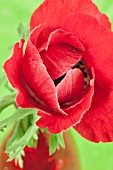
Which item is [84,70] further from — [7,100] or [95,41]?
[7,100]

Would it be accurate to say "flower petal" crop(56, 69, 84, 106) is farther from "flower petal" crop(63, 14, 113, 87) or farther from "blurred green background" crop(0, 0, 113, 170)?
"blurred green background" crop(0, 0, 113, 170)

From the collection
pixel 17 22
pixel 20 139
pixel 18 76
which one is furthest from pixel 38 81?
pixel 17 22

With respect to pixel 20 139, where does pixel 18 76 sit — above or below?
above

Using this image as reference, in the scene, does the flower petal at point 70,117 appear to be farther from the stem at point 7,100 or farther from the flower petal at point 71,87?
the stem at point 7,100

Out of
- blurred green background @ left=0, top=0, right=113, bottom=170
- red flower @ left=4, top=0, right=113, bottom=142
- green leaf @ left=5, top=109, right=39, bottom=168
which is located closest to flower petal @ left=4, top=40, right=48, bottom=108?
red flower @ left=4, top=0, right=113, bottom=142

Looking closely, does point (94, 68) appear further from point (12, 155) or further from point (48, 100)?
point (12, 155)
